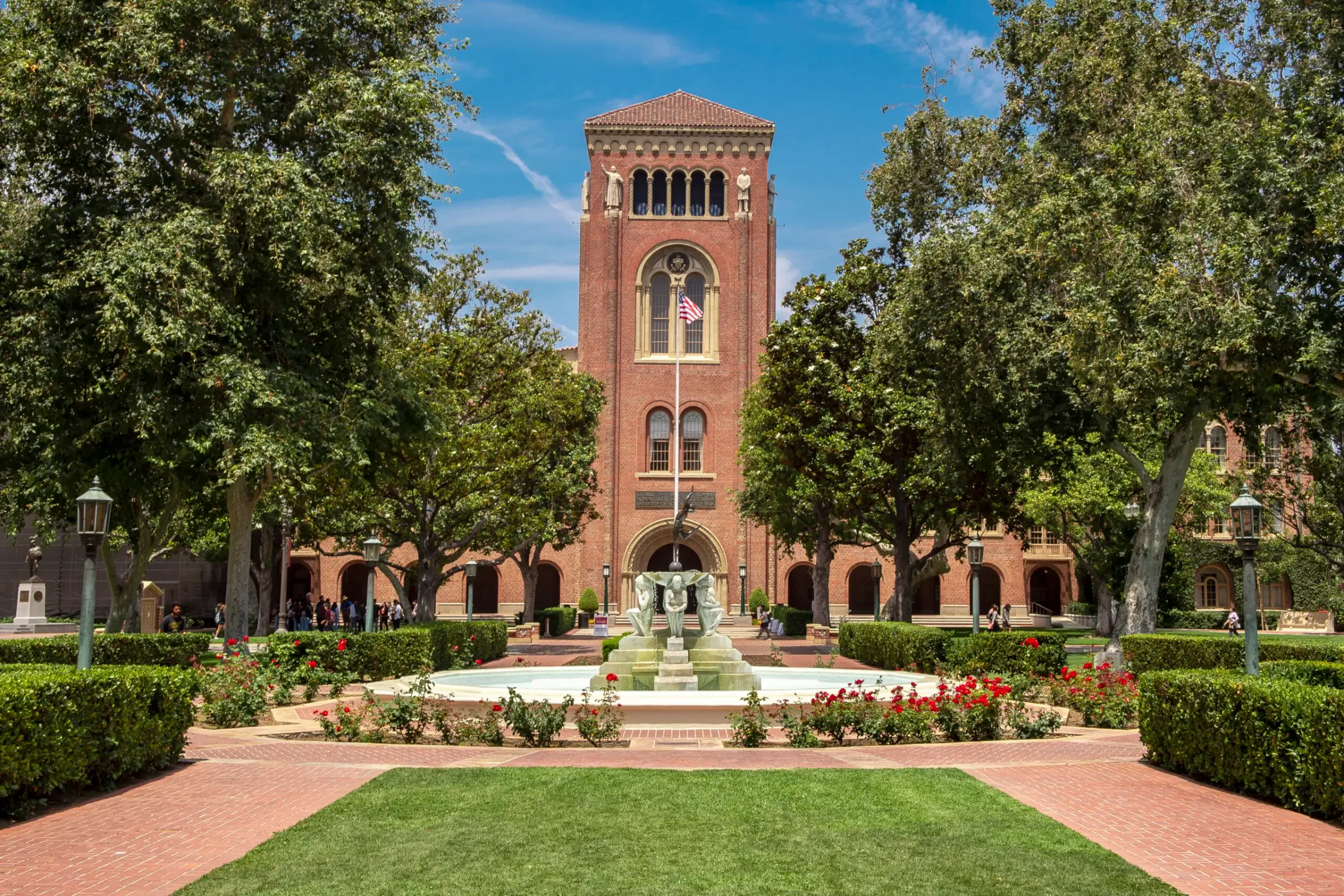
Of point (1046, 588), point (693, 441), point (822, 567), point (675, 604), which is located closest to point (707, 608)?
point (675, 604)

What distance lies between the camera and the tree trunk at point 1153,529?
66.7 feet

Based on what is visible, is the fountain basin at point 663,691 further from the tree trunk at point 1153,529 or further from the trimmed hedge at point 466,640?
the tree trunk at point 1153,529

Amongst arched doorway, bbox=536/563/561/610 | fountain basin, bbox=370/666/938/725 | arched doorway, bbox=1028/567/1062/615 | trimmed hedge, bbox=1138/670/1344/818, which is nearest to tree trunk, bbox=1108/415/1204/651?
fountain basin, bbox=370/666/938/725

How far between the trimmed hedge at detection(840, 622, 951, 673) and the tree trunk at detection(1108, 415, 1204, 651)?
3317 millimetres

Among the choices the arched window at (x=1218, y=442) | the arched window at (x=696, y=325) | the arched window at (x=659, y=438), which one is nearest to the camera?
the arched window at (x=659, y=438)

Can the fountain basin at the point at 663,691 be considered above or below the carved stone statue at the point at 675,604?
below

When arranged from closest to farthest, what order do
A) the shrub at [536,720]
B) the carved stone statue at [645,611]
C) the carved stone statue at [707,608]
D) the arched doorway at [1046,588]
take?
1. the shrub at [536,720]
2. the carved stone statue at [707,608]
3. the carved stone statue at [645,611]
4. the arched doorway at [1046,588]

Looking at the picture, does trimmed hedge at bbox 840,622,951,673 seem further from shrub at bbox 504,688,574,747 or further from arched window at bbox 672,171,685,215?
arched window at bbox 672,171,685,215

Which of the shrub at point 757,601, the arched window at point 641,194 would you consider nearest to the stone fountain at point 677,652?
the shrub at point 757,601

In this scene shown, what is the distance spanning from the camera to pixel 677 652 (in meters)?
16.2

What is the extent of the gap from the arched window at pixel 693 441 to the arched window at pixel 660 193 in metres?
9.31

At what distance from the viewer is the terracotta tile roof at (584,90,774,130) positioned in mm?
50000

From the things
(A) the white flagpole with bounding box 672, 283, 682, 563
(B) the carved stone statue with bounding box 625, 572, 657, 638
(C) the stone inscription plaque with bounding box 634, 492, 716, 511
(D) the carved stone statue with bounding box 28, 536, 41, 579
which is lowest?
(B) the carved stone statue with bounding box 625, 572, 657, 638

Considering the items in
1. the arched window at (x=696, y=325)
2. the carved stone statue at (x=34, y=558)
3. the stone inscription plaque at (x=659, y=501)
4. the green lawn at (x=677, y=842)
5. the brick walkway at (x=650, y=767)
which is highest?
the arched window at (x=696, y=325)
